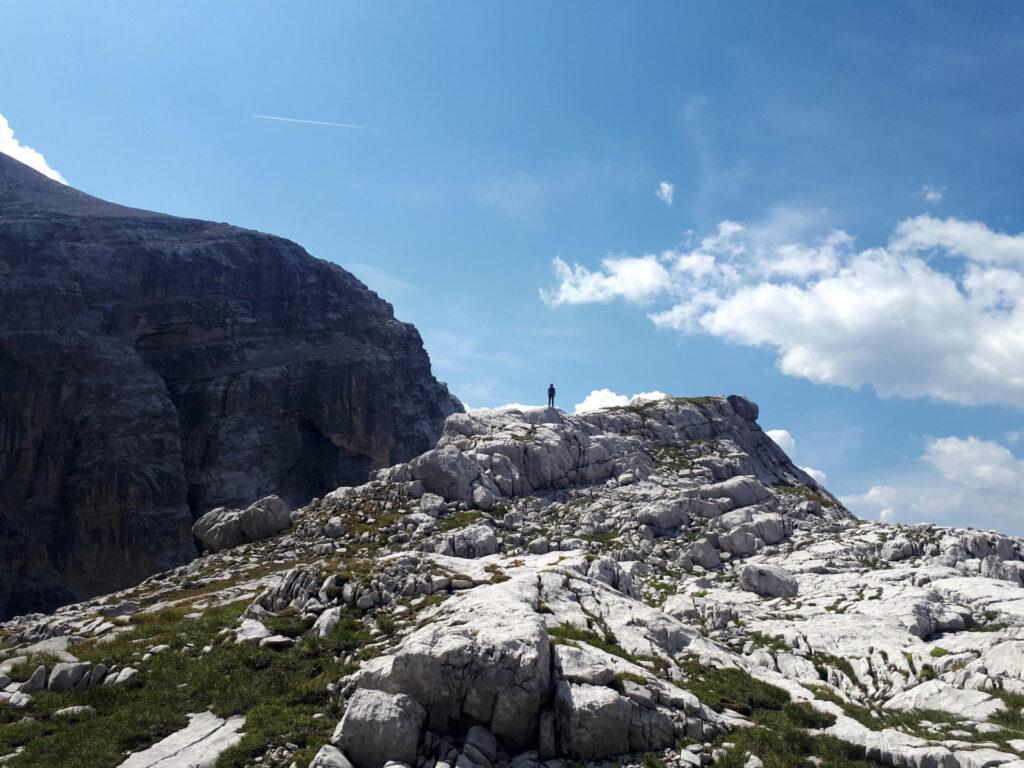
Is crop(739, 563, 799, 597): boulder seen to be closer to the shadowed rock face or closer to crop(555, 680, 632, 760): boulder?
crop(555, 680, 632, 760): boulder

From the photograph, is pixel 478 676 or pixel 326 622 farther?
pixel 326 622

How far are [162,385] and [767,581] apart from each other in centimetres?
11765

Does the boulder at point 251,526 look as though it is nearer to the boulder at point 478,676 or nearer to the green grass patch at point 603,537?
the green grass patch at point 603,537

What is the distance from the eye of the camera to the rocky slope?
56.3 ft

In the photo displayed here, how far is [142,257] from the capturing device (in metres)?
130

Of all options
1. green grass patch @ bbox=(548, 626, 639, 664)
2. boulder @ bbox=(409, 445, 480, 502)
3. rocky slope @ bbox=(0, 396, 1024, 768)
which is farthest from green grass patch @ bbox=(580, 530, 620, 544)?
green grass patch @ bbox=(548, 626, 639, 664)

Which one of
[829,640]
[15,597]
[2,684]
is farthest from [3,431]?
[829,640]

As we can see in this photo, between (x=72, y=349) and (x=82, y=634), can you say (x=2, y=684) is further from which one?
(x=72, y=349)

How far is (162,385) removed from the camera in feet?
399

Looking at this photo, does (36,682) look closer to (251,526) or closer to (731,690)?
(731,690)

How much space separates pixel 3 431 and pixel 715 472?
117 meters

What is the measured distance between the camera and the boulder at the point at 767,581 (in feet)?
127

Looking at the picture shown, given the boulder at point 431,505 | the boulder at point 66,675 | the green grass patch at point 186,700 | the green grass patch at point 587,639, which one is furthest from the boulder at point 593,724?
the boulder at point 431,505

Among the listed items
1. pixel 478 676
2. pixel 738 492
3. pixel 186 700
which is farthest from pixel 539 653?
pixel 738 492
